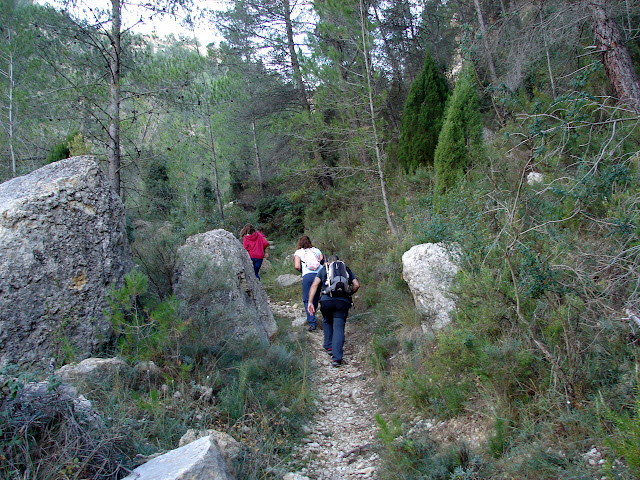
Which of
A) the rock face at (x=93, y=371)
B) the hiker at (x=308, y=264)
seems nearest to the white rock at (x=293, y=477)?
the rock face at (x=93, y=371)

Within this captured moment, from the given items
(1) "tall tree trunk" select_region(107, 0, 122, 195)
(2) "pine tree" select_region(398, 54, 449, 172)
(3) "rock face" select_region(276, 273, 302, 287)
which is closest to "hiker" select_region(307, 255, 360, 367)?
(1) "tall tree trunk" select_region(107, 0, 122, 195)

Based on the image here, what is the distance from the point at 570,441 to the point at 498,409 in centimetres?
66

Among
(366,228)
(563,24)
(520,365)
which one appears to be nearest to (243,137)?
(366,228)

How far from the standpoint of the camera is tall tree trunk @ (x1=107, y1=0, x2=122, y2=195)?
22.7 feet

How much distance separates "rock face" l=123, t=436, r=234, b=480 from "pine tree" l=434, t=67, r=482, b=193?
7.33 metres

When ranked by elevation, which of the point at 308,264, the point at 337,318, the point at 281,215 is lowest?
the point at 337,318

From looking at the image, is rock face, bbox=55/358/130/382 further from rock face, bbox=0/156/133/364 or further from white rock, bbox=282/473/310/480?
white rock, bbox=282/473/310/480

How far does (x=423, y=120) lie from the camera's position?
12.0 m

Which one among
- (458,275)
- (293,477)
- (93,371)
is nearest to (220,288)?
(93,371)

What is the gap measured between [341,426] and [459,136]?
6.73m

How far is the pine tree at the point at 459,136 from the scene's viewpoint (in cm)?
909

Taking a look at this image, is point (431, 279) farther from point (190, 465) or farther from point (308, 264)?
point (190, 465)

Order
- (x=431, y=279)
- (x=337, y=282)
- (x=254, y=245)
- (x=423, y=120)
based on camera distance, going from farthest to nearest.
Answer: (x=423, y=120), (x=254, y=245), (x=337, y=282), (x=431, y=279)

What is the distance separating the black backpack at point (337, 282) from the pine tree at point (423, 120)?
5.80m
